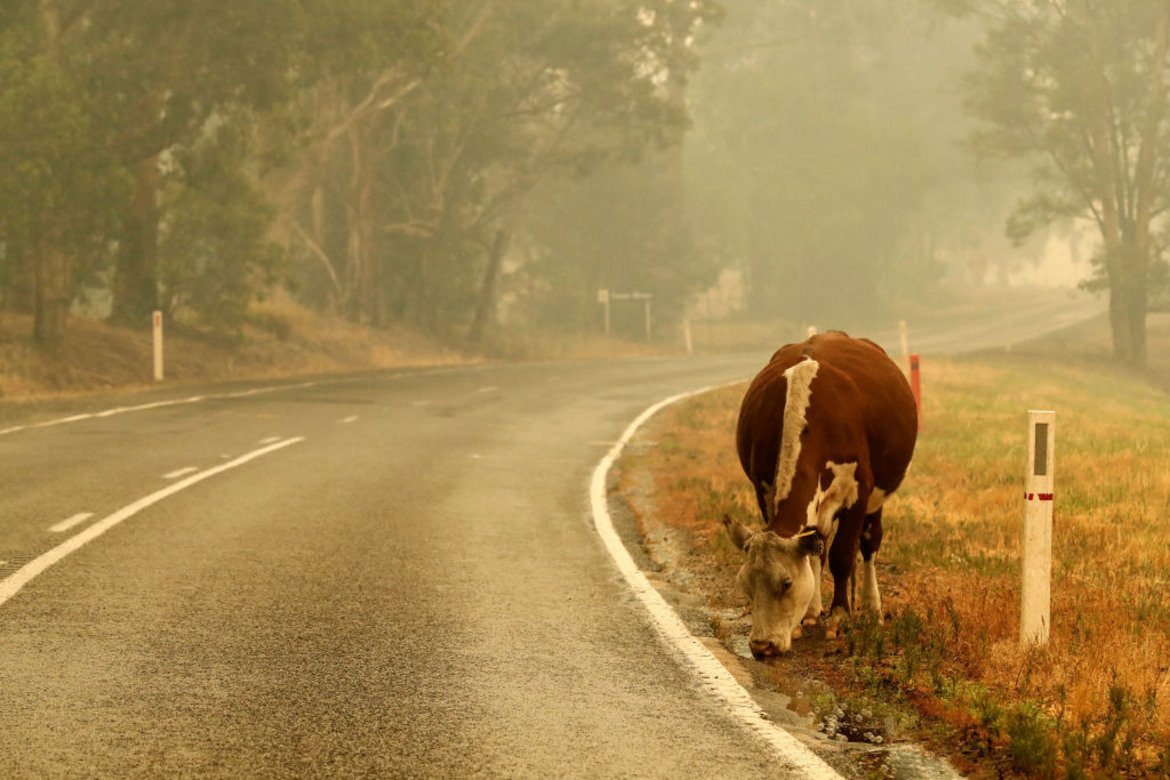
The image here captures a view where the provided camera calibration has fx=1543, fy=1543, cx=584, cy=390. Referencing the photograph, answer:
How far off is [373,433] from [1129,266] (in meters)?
33.9

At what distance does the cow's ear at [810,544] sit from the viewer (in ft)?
25.2

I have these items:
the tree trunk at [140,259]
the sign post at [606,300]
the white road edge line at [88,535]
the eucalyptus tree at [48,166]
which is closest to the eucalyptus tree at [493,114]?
the sign post at [606,300]

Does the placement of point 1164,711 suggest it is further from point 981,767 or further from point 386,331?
point 386,331

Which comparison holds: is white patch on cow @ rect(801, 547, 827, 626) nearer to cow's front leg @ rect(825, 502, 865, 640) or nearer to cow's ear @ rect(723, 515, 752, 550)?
cow's front leg @ rect(825, 502, 865, 640)

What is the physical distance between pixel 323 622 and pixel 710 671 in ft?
8.03

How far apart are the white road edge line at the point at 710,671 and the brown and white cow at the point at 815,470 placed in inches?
12.9

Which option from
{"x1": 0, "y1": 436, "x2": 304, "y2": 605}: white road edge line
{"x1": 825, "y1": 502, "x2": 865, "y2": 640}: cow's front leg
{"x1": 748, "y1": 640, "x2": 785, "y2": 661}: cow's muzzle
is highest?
{"x1": 825, "y1": 502, "x2": 865, "y2": 640}: cow's front leg

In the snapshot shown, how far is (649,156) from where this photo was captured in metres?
64.1

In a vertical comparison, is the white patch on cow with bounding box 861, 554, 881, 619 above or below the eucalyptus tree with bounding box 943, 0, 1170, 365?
below

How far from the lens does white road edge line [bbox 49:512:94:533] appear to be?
12281 mm

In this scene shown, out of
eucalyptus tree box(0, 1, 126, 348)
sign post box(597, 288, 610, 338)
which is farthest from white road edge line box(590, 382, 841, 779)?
sign post box(597, 288, 610, 338)

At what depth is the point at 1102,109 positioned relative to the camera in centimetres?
4747

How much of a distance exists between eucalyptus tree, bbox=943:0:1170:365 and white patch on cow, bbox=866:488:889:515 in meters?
39.6

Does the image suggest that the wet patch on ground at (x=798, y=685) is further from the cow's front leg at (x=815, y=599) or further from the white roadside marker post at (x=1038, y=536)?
the white roadside marker post at (x=1038, y=536)
